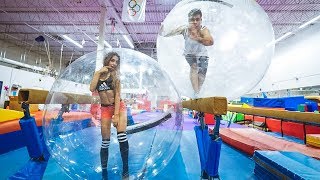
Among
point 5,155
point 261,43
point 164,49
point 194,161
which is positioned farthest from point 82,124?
point 5,155

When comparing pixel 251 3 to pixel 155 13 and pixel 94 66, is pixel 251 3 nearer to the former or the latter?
pixel 94 66

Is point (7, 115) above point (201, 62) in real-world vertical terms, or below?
below

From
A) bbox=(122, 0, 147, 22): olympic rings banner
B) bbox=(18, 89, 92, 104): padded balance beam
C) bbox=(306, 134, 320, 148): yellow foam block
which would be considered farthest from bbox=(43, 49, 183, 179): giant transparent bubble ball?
bbox=(122, 0, 147, 22): olympic rings banner

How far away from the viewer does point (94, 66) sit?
53.3 inches

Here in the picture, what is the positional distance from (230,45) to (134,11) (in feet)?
17.3

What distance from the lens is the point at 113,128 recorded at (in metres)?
1.23

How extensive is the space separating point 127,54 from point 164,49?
0.65 m

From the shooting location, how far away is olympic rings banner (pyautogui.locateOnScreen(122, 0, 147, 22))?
6266 mm

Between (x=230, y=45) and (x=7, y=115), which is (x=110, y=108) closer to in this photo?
(x=230, y=45)

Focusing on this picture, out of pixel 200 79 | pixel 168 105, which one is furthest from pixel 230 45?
pixel 168 105

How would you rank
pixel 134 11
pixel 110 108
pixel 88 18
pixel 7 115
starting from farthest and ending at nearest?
pixel 88 18 < pixel 134 11 < pixel 7 115 < pixel 110 108

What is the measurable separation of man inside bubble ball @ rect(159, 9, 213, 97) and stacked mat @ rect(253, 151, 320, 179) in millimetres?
941

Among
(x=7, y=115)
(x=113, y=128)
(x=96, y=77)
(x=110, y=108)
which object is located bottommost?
(x=7, y=115)

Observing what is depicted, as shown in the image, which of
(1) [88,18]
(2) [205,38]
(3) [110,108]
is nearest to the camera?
(3) [110,108]
